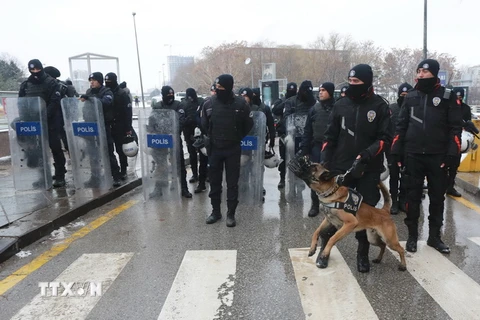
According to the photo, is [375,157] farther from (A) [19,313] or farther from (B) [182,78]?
(B) [182,78]

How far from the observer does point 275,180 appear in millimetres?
8195

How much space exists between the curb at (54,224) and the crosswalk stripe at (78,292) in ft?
2.64

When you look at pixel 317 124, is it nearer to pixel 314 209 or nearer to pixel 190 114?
pixel 314 209

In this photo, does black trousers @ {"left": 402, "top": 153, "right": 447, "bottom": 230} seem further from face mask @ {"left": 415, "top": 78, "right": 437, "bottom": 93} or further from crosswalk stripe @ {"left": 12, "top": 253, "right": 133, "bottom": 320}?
crosswalk stripe @ {"left": 12, "top": 253, "right": 133, "bottom": 320}

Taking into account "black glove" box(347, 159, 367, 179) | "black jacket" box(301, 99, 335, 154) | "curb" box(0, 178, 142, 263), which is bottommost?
"curb" box(0, 178, 142, 263)

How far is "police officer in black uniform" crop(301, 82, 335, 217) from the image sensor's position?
5449 mm

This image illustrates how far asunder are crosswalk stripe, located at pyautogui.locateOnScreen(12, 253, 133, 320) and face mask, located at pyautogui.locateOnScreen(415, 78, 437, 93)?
355 cm

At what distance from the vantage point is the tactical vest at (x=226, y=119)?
203 inches

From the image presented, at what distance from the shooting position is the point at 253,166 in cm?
616

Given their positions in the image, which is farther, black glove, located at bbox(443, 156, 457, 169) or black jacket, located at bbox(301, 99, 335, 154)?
black jacket, located at bbox(301, 99, 335, 154)

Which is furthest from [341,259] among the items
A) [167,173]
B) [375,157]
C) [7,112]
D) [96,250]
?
[7,112]

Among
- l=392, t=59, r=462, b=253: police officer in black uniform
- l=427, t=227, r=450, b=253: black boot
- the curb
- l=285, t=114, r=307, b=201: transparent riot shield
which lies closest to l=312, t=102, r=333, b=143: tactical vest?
l=285, t=114, r=307, b=201: transparent riot shield

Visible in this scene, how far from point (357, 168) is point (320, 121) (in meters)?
2.12

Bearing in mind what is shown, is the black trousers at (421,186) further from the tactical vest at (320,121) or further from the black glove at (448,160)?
the tactical vest at (320,121)
